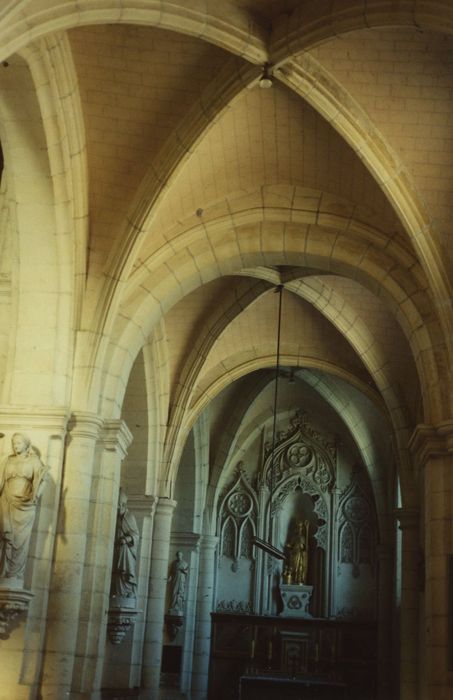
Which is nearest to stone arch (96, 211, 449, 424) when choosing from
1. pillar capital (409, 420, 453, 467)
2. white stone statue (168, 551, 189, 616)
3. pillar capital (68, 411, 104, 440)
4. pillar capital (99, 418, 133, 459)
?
pillar capital (99, 418, 133, 459)

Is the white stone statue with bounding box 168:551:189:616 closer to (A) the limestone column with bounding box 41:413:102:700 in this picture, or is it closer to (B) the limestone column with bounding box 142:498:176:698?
(B) the limestone column with bounding box 142:498:176:698

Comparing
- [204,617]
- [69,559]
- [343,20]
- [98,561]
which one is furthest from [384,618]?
[343,20]

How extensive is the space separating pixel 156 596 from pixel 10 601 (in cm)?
609

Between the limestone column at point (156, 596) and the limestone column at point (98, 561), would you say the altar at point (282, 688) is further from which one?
the limestone column at point (98, 561)

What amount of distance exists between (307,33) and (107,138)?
2.56 metres

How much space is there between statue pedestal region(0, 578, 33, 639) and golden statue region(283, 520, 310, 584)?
11.7m

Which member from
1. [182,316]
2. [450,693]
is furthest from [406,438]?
[450,693]

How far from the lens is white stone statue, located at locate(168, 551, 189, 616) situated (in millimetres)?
18844

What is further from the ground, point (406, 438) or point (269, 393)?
point (269, 393)

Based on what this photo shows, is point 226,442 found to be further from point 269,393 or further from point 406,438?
point 406,438

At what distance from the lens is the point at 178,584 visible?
18.9 meters

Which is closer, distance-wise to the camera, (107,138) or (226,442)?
(107,138)

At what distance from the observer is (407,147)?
1052cm

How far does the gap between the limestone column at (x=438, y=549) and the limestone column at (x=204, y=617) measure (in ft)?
33.1
